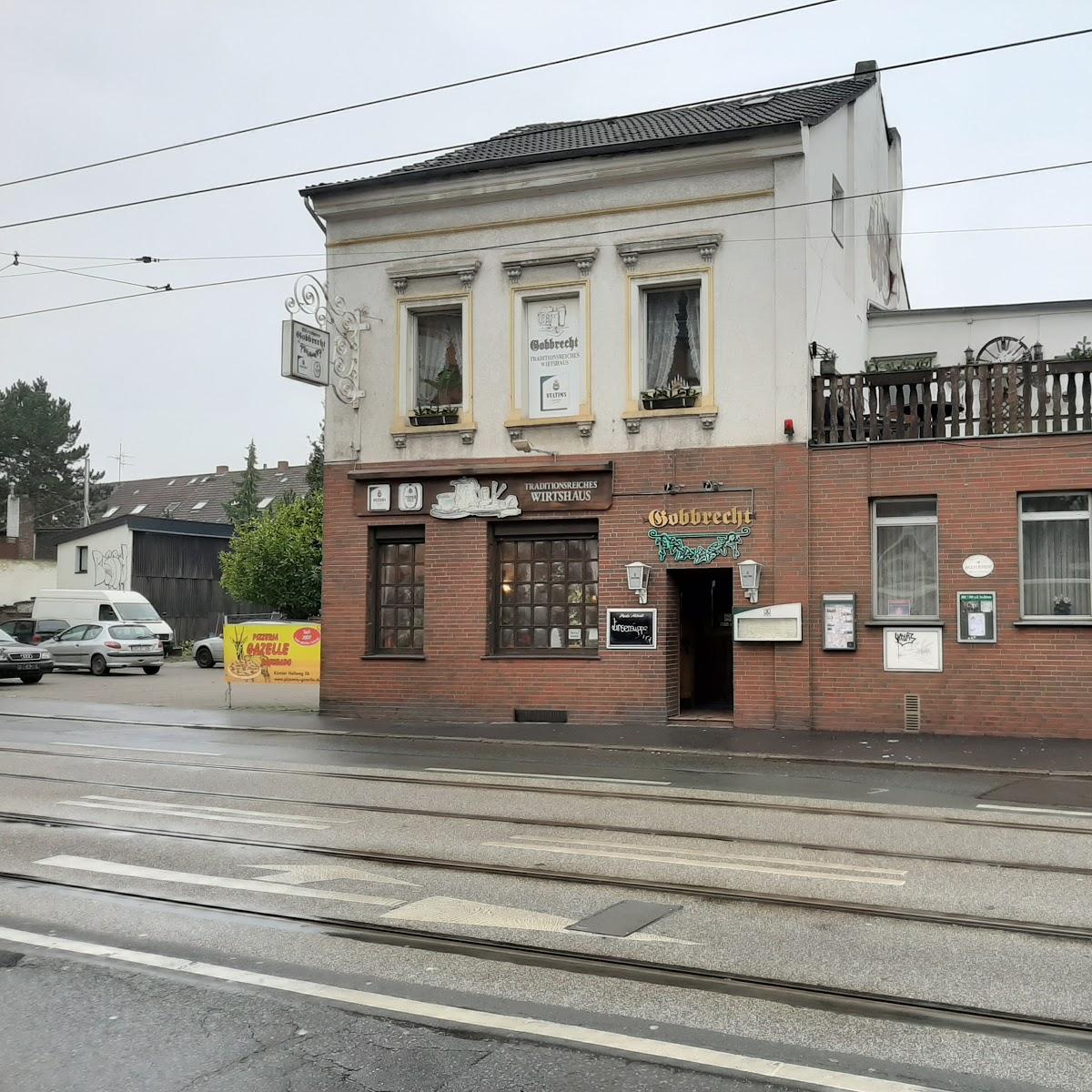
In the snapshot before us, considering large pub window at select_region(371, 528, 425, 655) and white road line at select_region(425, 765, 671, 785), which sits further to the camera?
large pub window at select_region(371, 528, 425, 655)

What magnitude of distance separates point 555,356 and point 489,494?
2.37 meters

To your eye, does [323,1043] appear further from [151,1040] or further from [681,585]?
[681,585]

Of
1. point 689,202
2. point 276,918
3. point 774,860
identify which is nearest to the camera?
point 276,918

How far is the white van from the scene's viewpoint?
A: 39.1m

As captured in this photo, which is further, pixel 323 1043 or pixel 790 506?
pixel 790 506

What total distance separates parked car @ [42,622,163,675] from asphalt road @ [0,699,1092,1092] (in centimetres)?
2429

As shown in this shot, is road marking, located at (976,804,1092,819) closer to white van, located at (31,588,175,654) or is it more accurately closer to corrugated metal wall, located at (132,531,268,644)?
white van, located at (31,588,175,654)

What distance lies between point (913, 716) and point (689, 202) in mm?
7977

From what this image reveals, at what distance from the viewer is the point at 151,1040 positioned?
484 cm

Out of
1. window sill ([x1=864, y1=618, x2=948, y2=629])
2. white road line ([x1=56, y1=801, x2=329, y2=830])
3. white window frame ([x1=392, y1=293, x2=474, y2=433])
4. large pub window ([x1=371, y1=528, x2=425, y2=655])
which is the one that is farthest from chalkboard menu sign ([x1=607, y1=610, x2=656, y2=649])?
white road line ([x1=56, y1=801, x2=329, y2=830])

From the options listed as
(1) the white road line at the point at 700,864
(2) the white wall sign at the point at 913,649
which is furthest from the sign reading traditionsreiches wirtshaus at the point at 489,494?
(1) the white road line at the point at 700,864

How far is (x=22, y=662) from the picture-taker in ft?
97.1

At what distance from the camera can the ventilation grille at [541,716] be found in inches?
726

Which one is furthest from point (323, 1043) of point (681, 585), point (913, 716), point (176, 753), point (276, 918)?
point (681, 585)
